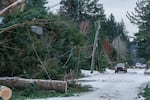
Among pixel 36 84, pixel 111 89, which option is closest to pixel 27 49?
pixel 36 84

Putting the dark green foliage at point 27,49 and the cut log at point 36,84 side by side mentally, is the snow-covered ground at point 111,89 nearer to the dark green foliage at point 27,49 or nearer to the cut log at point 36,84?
the cut log at point 36,84

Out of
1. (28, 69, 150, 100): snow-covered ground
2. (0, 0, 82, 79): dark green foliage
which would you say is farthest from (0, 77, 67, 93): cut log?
(0, 0, 82, 79): dark green foliage

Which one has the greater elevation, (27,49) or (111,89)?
(27,49)

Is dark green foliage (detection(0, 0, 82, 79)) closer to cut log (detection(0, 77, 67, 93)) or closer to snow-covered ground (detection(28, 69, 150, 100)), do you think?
cut log (detection(0, 77, 67, 93))

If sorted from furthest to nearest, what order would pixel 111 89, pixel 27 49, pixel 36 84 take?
1. pixel 111 89
2. pixel 27 49
3. pixel 36 84

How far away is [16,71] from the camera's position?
838 inches

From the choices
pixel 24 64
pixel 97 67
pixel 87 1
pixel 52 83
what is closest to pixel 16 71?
pixel 24 64

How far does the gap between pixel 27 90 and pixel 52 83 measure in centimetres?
136

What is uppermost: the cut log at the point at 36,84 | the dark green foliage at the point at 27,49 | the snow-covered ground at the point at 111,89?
the dark green foliage at the point at 27,49

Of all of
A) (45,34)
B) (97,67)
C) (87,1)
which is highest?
(87,1)

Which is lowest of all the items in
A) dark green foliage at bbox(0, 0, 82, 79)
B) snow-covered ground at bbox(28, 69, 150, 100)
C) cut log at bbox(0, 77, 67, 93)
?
snow-covered ground at bbox(28, 69, 150, 100)

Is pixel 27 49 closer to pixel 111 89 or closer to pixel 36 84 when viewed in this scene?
pixel 36 84

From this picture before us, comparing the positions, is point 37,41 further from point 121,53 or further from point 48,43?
point 121,53

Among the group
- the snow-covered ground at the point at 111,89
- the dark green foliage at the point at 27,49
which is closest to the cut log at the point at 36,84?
the snow-covered ground at the point at 111,89
